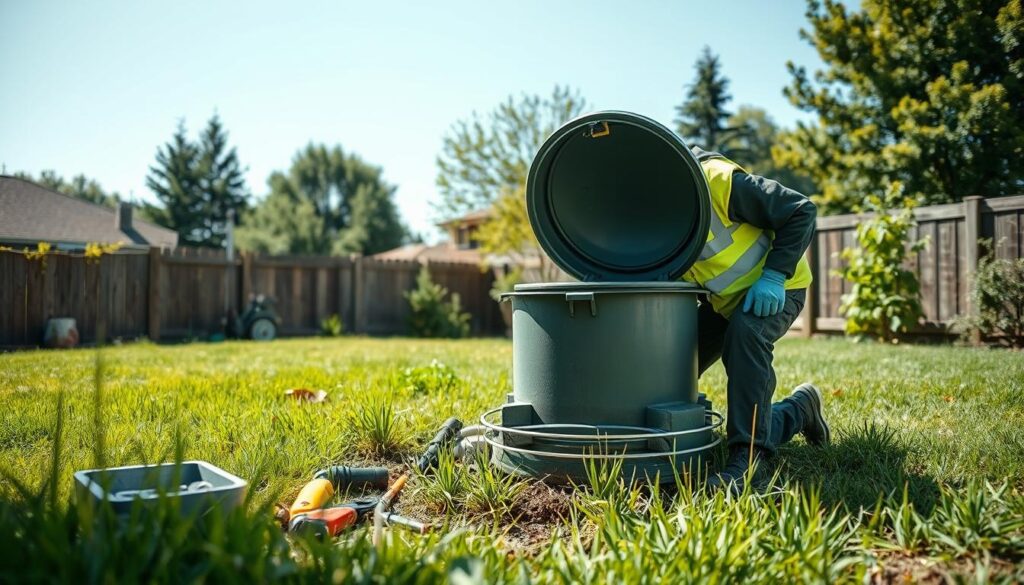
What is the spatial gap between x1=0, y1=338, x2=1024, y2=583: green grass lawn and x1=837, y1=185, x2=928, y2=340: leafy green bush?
10.1ft

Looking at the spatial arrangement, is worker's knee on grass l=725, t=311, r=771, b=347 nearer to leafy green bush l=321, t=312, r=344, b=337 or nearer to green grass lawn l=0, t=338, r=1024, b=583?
green grass lawn l=0, t=338, r=1024, b=583

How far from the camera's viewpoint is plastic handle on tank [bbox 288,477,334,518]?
222 centimetres

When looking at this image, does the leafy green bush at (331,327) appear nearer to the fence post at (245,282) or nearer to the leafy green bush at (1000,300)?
the fence post at (245,282)

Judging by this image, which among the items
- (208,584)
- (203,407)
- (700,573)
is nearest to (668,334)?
(700,573)

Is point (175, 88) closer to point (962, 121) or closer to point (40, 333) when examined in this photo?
point (40, 333)

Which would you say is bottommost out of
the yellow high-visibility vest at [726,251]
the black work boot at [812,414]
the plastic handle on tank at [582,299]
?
the black work boot at [812,414]

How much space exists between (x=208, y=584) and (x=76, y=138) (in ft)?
15.4

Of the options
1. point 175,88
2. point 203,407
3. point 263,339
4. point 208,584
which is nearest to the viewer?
point 208,584

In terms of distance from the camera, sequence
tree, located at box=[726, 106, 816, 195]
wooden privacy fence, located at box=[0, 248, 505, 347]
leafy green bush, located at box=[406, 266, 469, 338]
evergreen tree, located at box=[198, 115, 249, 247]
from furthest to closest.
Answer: evergreen tree, located at box=[198, 115, 249, 247] < tree, located at box=[726, 106, 816, 195] < leafy green bush, located at box=[406, 266, 469, 338] < wooden privacy fence, located at box=[0, 248, 505, 347]

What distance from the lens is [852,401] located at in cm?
397

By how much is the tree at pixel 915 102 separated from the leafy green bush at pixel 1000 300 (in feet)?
6.34

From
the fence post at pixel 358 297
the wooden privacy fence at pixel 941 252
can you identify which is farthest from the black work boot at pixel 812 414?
the fence post at pixel 358 297

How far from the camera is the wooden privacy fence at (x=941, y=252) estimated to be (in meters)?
7.12

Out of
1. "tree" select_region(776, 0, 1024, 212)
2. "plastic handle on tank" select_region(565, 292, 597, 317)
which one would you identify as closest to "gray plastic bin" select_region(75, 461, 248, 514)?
"plastic handle on tank" select_region(565, 292, 597, 317)
